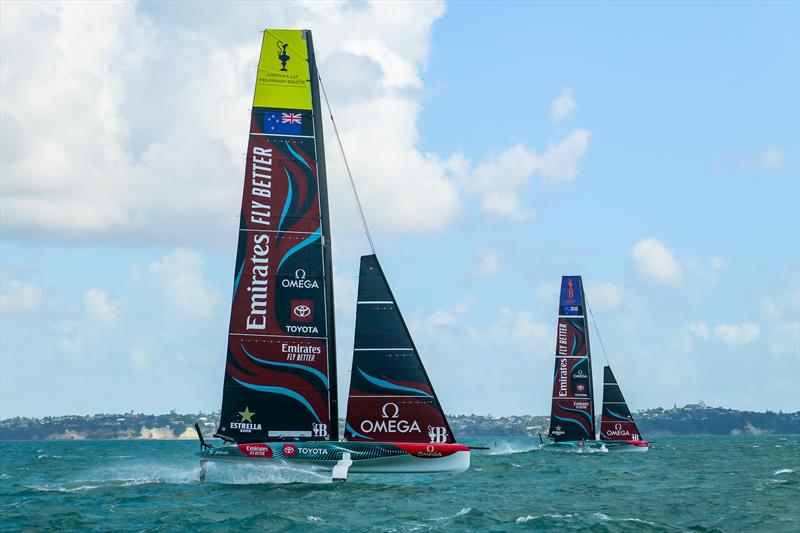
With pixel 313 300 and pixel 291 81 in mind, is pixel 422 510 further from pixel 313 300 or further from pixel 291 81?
pixel 291 81

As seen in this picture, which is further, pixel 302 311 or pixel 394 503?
pixel 302 311

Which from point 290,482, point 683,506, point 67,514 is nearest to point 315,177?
point 290,482

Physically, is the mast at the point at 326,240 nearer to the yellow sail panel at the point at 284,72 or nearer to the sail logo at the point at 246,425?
the yellow sail panel at the point at 284,72

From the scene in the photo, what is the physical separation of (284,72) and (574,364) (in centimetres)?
4032

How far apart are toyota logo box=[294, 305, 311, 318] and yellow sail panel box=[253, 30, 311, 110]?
612 centimetres

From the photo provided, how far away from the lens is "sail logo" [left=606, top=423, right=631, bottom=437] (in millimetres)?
72188

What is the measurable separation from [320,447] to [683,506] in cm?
1051

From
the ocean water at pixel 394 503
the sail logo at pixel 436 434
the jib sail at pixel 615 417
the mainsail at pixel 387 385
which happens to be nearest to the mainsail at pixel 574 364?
the jib sail at pixel 615 417

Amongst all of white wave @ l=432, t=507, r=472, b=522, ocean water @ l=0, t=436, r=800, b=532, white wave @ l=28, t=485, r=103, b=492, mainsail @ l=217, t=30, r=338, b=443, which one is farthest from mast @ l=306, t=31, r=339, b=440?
white wave @ l=28, t=485, r=103, b=492

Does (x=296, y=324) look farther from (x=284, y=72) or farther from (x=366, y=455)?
(x=284, y=72)

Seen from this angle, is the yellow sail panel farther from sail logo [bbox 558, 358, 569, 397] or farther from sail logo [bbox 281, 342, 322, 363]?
sail logo [bbox 558, 358, 569, 397]

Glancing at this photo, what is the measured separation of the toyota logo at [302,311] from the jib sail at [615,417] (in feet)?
144

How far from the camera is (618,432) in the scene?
72188 millimetres

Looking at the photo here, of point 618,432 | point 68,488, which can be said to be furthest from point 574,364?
point 68,488
